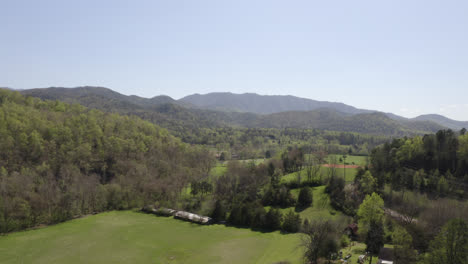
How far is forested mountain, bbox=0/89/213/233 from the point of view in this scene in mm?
56781

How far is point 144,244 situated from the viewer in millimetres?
44375

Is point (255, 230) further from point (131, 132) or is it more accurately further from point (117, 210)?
point (131, 132)

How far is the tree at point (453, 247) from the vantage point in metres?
22.7

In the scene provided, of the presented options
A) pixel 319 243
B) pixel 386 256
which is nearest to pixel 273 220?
pixel 319 243

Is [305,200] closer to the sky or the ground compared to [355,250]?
closer to the sky

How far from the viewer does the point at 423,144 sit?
241ft

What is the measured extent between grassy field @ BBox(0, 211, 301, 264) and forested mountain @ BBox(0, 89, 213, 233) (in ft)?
24.1

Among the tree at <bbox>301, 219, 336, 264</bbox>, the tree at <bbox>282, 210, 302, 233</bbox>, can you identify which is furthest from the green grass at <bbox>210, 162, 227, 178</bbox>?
the tree at <bbox>301, 219, 336, 264</bbox>

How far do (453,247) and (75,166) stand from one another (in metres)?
83.1

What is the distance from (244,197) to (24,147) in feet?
210

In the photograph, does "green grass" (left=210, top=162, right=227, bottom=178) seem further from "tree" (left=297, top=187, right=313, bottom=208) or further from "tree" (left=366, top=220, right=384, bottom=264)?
"tree" (left=366, top=220, right=384, bottom=264)

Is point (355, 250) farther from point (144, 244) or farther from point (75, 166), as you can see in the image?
point (75, 166)

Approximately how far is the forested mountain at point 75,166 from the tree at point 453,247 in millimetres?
56729

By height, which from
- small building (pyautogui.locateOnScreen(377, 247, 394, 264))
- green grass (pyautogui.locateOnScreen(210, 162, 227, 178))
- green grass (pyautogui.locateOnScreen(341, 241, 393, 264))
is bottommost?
green grass (pyautogui.locateOnScreen(210, 162, 227, 178))
